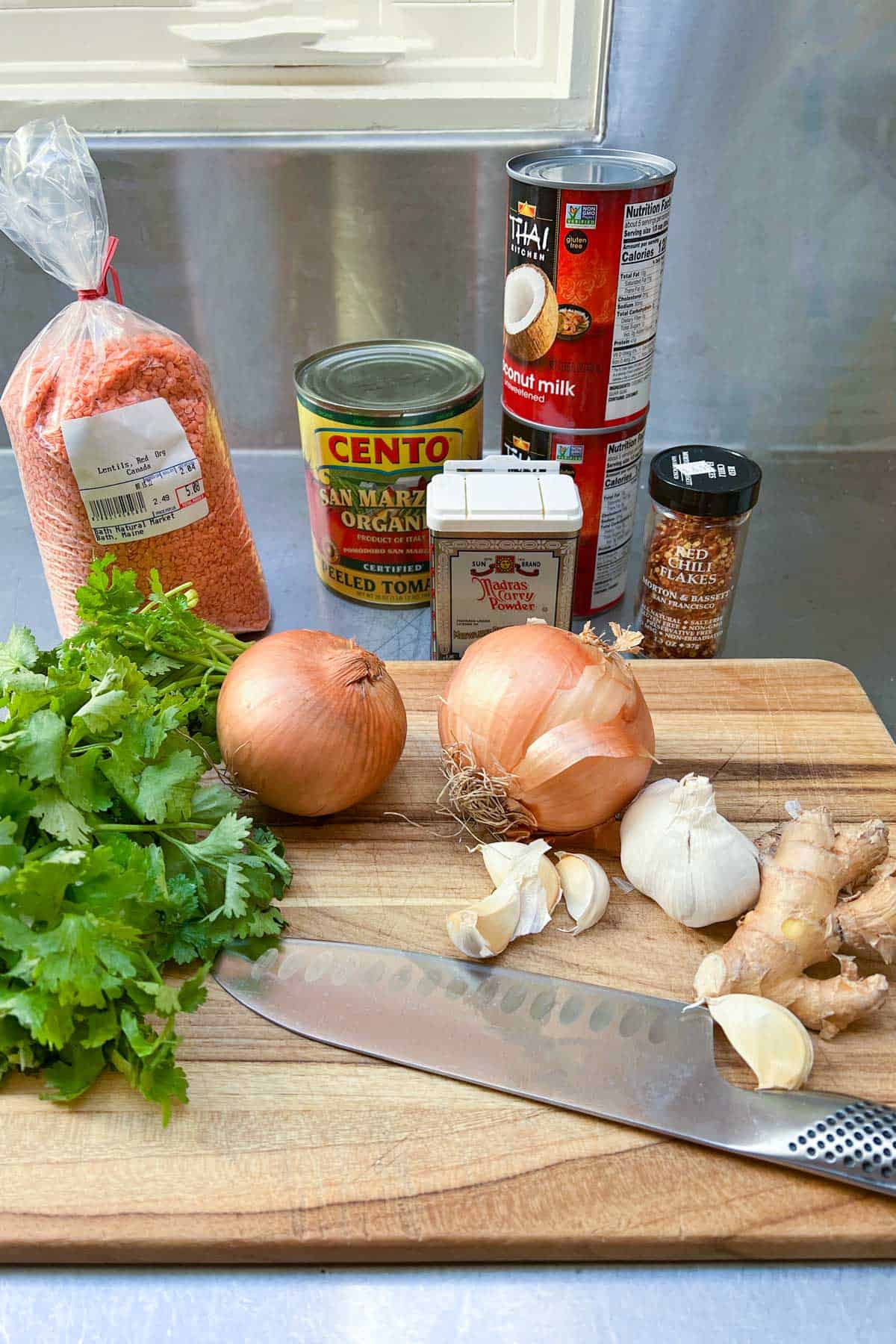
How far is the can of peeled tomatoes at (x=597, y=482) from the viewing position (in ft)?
3.67

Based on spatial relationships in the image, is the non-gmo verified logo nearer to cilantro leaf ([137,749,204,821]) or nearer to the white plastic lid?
the white plastic lid

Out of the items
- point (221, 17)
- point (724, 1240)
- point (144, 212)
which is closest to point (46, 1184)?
point (724, 1240)

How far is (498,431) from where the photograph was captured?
1.58 meters

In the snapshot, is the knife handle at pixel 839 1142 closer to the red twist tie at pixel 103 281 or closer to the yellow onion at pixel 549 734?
the yellow onion at pixel 549 734

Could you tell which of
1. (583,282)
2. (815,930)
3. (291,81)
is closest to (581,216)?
(583,282)

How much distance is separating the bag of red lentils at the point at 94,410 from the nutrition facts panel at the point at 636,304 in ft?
1.49

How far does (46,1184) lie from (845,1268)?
569 mm

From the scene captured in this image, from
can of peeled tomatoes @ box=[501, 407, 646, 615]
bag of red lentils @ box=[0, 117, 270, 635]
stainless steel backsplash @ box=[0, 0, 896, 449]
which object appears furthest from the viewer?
stainless steel backsplash @ box=[0, 0, 896, 449]

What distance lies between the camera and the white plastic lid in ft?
3.36

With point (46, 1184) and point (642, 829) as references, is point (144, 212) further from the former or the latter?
point (46, 1184)

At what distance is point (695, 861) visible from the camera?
860mm

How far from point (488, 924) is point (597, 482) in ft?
1.79

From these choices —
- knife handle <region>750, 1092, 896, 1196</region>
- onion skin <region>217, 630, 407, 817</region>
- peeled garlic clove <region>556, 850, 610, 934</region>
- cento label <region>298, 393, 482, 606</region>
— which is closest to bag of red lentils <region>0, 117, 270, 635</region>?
cento label <region>298, 393, 482, 606</region>

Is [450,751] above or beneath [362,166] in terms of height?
beneath
